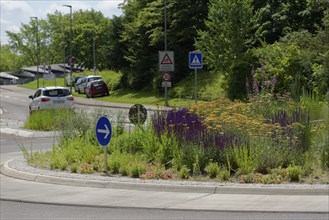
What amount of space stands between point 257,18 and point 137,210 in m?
31.3

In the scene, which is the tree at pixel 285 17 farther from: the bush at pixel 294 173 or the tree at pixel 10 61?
the tree at pixel 10 61

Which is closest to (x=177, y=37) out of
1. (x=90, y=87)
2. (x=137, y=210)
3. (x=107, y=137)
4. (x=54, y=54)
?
(x=90, y=87)

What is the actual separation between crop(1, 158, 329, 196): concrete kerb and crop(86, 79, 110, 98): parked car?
1786 inches

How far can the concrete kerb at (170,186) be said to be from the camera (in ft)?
31.7

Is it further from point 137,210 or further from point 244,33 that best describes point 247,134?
point 244,33

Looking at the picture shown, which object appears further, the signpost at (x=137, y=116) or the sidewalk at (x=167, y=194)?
the signpost at (x=137, y=116)

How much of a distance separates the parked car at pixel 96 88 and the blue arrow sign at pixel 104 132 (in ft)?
151

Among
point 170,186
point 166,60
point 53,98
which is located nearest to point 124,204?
point 170,186

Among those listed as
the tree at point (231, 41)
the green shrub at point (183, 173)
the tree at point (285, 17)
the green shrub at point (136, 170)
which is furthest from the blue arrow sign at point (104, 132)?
the tree at point (285, 17)

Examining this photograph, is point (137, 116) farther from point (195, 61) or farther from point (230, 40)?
point (230, 40)

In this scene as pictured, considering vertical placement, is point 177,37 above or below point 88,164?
above

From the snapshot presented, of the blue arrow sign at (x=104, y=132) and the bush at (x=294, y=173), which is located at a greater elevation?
the blue arrow sign at (x=104, y=132)

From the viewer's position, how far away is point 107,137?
12352 millimetres

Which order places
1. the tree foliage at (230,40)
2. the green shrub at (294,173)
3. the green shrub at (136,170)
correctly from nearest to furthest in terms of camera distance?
the green shrub at (294,173), the green shrub at (136,170), the tree foliage at (230,40)
